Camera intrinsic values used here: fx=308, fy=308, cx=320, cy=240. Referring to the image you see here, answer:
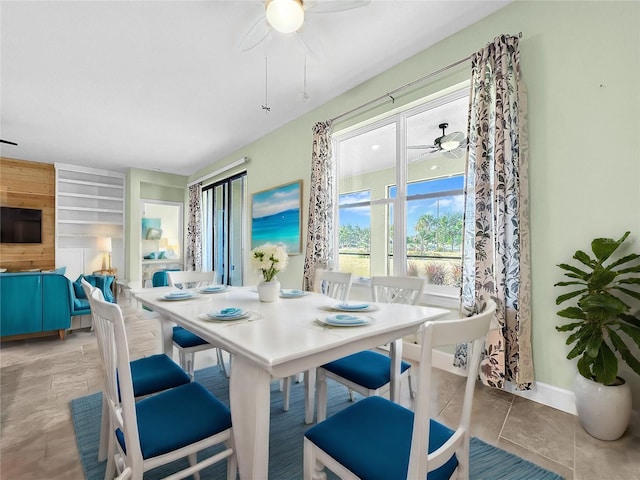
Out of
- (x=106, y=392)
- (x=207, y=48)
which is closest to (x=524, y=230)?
(x=106, y=392)

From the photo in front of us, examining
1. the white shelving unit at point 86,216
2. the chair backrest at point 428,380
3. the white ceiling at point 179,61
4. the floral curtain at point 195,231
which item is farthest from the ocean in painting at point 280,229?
the white shelving unit at point 86,216

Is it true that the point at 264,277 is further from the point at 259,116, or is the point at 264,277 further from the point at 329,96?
the point at 259,116

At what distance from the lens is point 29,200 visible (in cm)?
627

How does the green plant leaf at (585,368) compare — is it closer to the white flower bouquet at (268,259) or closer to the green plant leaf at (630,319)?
the green plant leaf at (630,319)

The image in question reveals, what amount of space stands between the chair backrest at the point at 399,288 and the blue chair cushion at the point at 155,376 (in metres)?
1.31

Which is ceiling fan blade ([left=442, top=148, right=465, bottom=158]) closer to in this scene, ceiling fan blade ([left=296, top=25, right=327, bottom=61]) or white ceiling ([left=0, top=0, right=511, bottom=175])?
white ceiling ([left=0, top=0, right=511, bottom=175])

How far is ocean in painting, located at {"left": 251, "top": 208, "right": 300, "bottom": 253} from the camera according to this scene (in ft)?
13.7

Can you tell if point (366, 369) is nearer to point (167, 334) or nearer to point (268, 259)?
point (268, 259)

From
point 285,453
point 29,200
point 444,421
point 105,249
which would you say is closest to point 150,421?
point 285,453

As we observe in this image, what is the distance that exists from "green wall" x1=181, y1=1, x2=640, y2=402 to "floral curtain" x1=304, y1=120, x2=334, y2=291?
1.70 metres

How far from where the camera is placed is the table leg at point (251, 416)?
103cm

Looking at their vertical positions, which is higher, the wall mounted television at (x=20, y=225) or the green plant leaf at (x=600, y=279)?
the wall mounted television at (x=20, y=225)

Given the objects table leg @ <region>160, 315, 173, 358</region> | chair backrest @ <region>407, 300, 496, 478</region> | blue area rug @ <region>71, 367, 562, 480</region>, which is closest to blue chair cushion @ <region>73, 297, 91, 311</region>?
blue area rug @ <region>71, 367, 562, 480</region>

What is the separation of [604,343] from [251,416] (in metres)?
1.89
